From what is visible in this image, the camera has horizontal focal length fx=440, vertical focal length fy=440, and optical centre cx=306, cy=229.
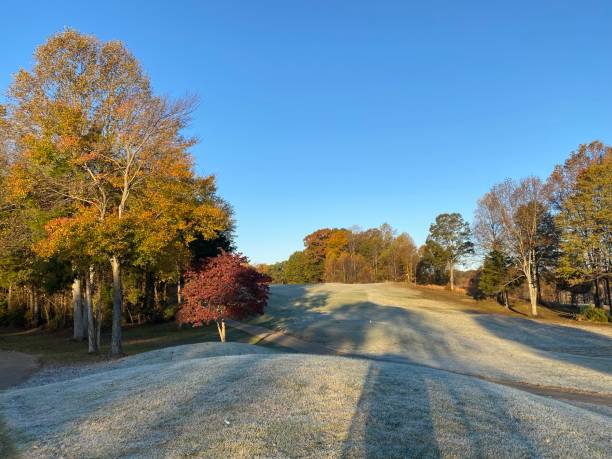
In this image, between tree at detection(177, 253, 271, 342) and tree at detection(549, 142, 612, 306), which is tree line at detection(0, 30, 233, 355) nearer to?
tree at detection(177, 253, 271, 342)

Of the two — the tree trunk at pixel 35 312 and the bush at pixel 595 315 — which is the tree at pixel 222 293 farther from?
the tree trunk at pixel 35 312

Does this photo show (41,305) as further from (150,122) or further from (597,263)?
(597,263)

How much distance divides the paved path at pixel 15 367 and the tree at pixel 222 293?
265 inches

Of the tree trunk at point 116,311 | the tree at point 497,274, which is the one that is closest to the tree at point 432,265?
the tree at point 497,274

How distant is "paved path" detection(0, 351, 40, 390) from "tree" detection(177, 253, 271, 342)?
6731 millimetres

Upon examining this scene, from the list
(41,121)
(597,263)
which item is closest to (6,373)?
(41,121)

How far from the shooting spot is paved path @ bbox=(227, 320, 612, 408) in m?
13.1

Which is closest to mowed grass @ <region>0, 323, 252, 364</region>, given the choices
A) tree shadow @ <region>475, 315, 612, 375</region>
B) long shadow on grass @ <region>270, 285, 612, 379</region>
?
long shadow on grass @ <region>270, 285, 612, 379</region>

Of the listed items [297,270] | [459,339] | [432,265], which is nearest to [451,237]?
[432,265]

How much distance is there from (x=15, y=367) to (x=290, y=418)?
16771 millimetres

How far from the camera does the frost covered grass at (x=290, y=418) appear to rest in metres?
5.68

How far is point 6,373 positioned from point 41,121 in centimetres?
1051

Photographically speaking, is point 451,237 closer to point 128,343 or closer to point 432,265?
point 432,265

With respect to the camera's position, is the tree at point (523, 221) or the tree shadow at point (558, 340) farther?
the tree at point (523, 221)
